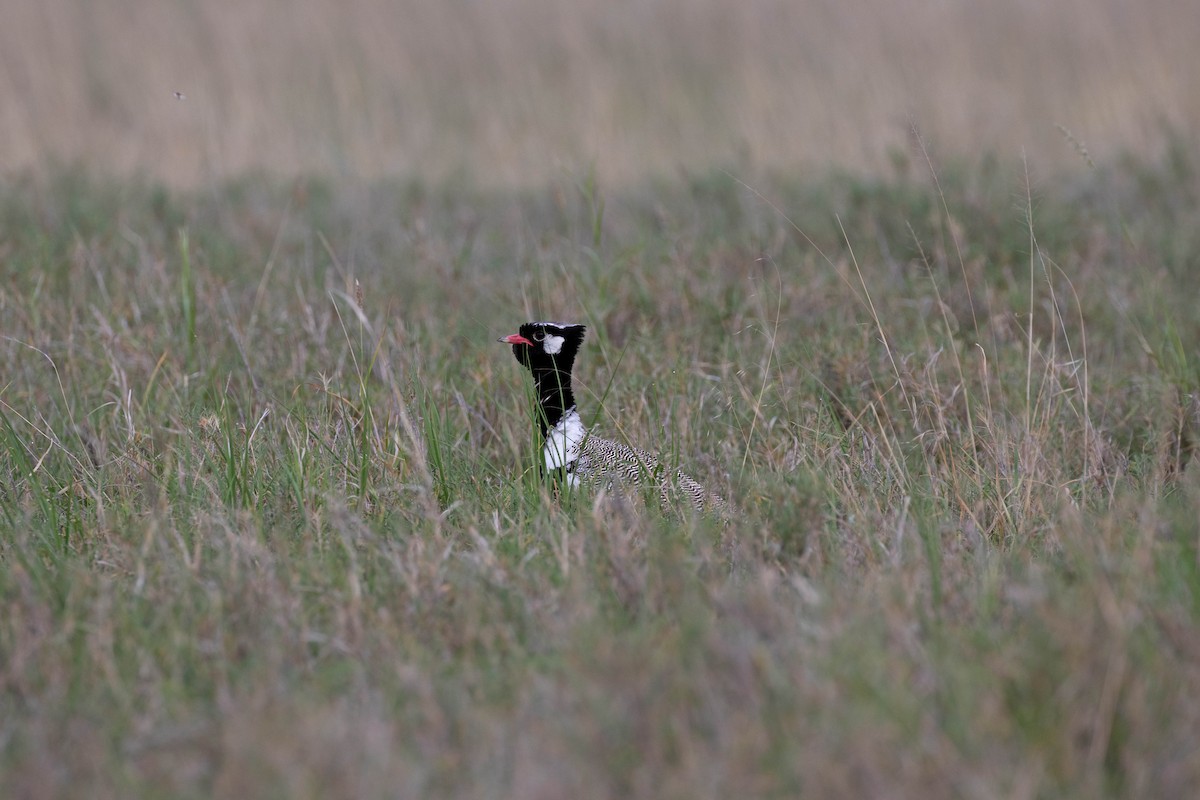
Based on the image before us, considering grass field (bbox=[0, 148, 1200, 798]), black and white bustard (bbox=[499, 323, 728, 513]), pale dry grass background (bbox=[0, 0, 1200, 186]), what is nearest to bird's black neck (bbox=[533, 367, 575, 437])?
black and white bustard (bbox=[499, 323, 728, 513])

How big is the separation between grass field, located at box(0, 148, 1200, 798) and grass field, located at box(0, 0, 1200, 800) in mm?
14

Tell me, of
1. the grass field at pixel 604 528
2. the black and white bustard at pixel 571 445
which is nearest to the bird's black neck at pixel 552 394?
the black and white bustard at pixel 571 445

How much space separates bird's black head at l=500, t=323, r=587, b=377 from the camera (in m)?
3.64

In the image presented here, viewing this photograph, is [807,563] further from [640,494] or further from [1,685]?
[1,685]

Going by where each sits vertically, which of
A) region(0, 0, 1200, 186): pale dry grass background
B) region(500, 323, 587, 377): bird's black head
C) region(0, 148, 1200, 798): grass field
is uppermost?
region(0, 0, 1200, 186): pale dry grass background

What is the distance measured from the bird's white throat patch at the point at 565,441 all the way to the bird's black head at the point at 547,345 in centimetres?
14

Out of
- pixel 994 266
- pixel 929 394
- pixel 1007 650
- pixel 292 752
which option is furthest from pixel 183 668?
pixel 994 266

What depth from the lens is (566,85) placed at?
27.2 feet

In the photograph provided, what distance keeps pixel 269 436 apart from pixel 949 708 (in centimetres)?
207

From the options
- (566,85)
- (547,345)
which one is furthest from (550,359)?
(566,85)

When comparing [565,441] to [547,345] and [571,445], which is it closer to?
[571,445]

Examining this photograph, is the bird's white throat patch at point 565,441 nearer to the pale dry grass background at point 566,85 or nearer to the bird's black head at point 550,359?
the bird's black head at point 550,359

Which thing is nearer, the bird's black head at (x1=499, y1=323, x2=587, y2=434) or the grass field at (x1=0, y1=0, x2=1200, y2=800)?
the grass field at (x1=0, y1=0, x2=1200, y2=800)

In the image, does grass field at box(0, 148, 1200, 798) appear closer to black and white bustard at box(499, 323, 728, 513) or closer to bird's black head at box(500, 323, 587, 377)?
black and white bustard at box(499, 323, 728, 513)
